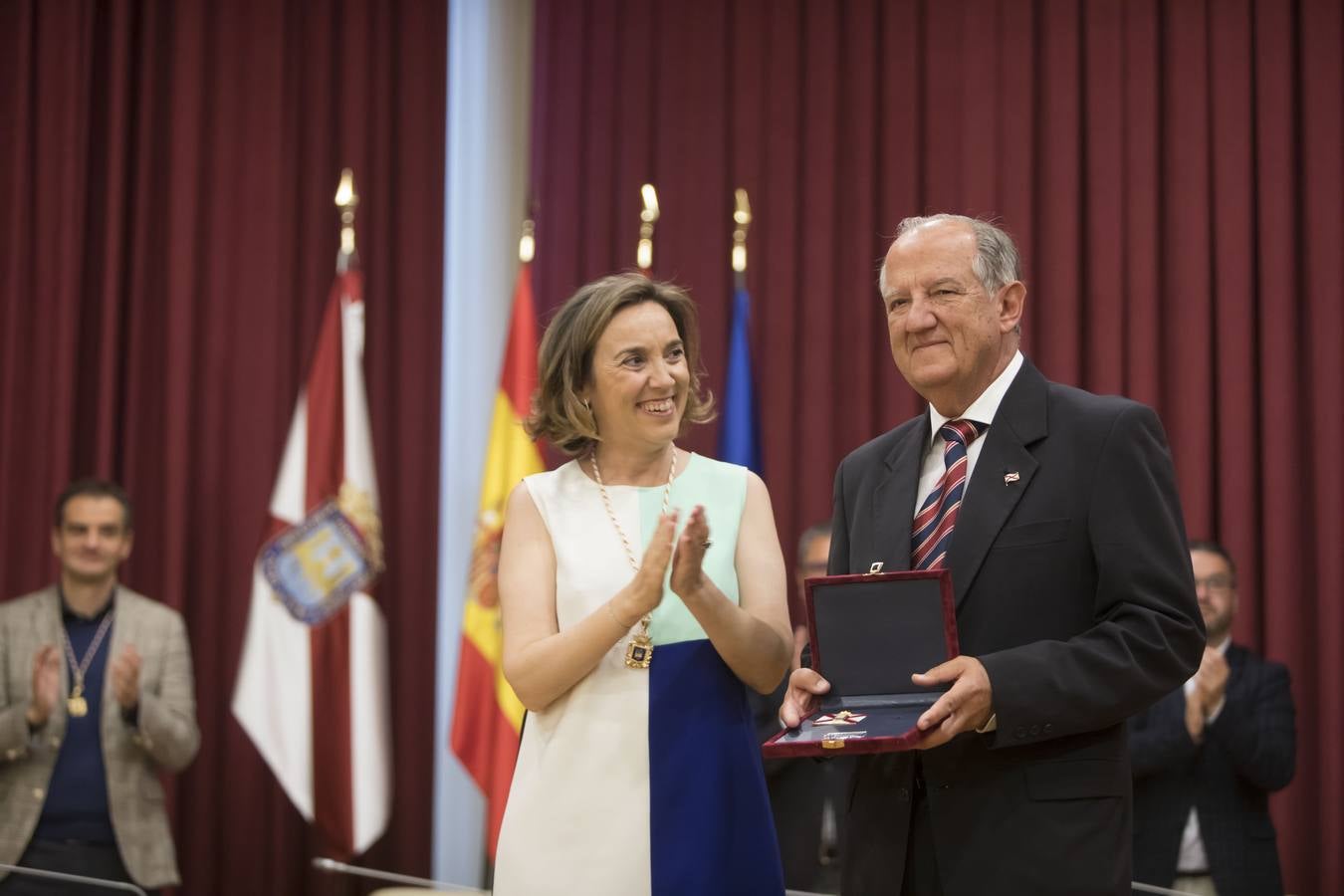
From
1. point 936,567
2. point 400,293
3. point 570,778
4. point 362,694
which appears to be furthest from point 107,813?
point 936,567

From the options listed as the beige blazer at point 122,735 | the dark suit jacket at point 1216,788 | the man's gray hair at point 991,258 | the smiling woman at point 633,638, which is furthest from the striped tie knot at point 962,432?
the beige blazer at point 122,735

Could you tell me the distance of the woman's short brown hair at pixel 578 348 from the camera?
2.46 metres

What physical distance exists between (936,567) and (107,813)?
3270 mm

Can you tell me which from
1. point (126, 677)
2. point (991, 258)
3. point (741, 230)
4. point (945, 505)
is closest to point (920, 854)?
point (945, 505)

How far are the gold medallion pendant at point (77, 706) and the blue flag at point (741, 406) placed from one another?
2195 millimetres

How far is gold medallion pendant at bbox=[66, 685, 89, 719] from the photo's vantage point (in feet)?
14.9

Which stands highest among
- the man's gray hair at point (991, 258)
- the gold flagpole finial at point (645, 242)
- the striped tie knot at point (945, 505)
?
the gold flagpole finial at point (645, 242)

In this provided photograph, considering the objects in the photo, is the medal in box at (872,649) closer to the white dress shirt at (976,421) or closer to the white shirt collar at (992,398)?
the white dress shirt at (976,421)

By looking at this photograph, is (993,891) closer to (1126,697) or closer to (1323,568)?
(1126,697)

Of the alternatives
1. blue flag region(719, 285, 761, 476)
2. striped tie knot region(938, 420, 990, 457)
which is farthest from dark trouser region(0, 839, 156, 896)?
striped tie knot region(938, 420, 990, 457)

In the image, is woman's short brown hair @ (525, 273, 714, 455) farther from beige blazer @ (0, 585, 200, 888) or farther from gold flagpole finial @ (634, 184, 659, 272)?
beige blazer @ (0, 585, 200, 888)

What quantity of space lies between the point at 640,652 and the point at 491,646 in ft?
9.49

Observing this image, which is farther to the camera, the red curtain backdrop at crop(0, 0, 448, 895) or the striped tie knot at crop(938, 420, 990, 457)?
the red curtain backdrop at crop(0, 0, 448, 895)

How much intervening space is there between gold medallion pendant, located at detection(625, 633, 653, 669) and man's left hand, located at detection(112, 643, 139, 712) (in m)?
2.63
